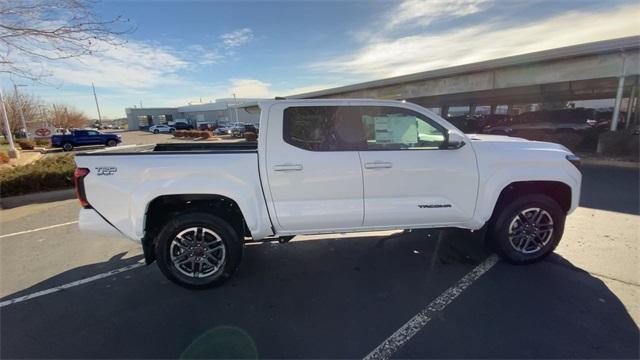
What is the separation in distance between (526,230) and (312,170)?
265 cm

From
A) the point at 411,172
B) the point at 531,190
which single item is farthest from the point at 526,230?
the point at 411,172

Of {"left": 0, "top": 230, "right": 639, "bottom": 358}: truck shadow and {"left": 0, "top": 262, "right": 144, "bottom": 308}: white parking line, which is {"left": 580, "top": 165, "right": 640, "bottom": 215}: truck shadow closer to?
{"left": 0, "top": 230, "right": 639, "bottom": 358}: truck shadow

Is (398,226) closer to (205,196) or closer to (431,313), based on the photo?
(431,313)

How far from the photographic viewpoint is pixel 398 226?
3525 millimetres

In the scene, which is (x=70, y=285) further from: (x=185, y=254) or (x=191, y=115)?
(x=191, y=115)

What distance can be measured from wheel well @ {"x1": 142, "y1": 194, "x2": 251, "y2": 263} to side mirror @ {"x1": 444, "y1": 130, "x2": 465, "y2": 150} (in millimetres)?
2336

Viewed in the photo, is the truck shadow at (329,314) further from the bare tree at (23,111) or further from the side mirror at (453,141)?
the bare tree at (23,111)

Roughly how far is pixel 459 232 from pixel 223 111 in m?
74.5

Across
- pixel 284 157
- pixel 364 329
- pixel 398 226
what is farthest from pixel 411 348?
pixel 284 157

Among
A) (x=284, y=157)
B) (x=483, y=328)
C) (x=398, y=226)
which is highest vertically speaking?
(x=284, y=157)

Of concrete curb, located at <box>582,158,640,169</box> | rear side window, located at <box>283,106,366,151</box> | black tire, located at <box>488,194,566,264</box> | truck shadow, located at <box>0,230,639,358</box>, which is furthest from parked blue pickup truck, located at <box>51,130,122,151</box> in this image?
concrete curb, located at <box>582,158,640,169</box>

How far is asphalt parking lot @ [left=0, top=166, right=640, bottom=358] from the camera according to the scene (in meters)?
2.51

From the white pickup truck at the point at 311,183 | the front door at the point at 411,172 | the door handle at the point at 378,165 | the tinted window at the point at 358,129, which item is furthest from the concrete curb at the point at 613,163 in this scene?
the door handle at the point at 378,165

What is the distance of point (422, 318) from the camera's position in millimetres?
2799
